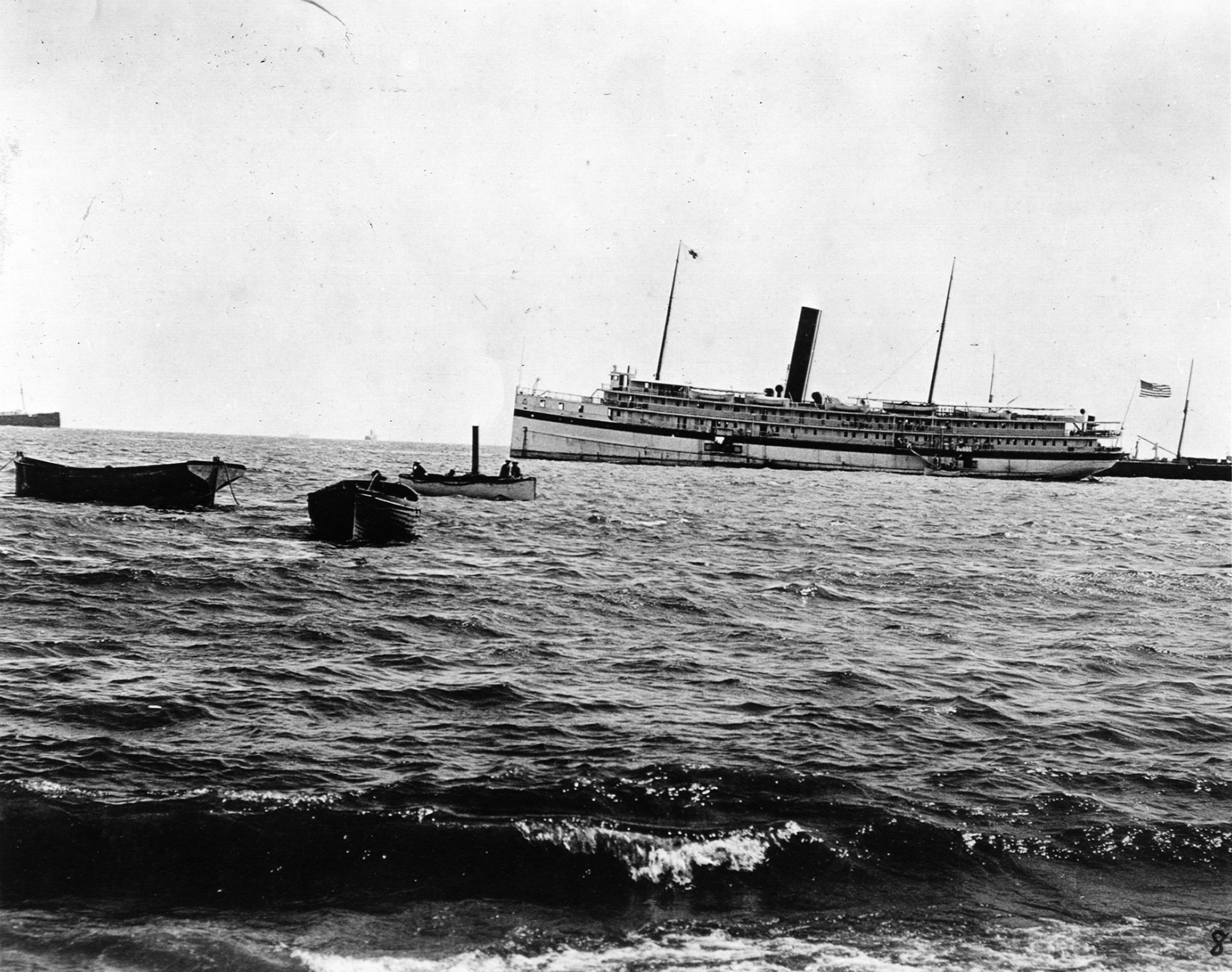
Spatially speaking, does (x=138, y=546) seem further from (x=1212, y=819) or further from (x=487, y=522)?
(x=1212, y=819)

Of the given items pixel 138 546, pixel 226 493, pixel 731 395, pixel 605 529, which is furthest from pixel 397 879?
pixel 731 395

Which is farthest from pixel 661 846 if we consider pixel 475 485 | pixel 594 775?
pixel 475 485

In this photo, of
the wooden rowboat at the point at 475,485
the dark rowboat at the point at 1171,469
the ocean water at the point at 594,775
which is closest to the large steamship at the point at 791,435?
the dark rowboat at the point at 1171,469

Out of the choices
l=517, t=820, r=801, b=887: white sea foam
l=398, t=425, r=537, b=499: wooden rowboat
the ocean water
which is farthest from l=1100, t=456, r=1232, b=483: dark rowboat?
l=517, t=820, r=801, b=887: white sea foam

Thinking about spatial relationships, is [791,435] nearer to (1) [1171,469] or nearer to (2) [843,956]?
(1) [1171,469]

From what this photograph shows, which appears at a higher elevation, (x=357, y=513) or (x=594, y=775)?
(x=357, y=513)

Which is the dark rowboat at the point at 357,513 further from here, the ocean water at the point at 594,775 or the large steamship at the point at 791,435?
the large steamship at the point at 791,435

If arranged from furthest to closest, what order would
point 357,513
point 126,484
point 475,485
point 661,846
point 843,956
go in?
point 475,485, point 126,484, point 357,513, point 661,846, point 843,956

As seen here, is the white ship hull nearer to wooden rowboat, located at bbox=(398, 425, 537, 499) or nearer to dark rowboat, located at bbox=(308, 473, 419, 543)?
wooden rowboat, located at bbox=(398, 425, 537, 499)
